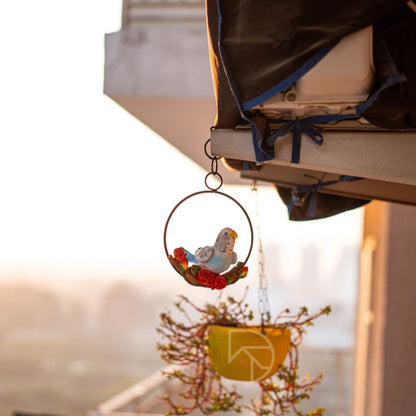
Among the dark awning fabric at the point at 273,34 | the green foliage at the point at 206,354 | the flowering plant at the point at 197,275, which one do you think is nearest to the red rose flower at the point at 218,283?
the flowering plant at the point at 197,275

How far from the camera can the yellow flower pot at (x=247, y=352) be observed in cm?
219

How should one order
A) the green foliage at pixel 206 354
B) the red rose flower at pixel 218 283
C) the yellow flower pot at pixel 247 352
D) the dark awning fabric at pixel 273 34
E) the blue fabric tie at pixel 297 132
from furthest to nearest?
1. the green foliage at pixel 206 354
2. the yellow flower pot at pixel 247 352
3. the red rose flower at pixel 218 283
4. the blue fabric tie at pixel 297 132
5. the dark awning fabric at pixel 273 34

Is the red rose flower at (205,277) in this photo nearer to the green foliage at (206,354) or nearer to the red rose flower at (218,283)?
the red rose flower at (218,283)

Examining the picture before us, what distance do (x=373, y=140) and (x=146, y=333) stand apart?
36.7 feet

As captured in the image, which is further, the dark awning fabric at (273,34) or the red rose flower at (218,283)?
the red rose flower at (218,283)

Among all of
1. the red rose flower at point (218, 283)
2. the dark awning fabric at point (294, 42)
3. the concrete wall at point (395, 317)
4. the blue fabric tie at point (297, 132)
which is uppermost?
the dark awning fabric at point (294, 42)

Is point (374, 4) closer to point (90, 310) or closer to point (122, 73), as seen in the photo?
point (122, 73)

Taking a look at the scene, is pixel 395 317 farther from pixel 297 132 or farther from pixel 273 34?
pixel 273 34

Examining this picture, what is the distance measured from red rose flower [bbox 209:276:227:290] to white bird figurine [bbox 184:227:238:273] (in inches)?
1.1

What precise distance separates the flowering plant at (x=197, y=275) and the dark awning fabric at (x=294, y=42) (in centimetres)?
43

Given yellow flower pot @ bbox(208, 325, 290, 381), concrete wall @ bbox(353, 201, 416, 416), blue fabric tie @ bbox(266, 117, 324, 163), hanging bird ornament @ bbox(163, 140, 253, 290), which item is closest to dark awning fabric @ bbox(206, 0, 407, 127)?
blue fabric tie @ bbox(266, 117, 324, 163)

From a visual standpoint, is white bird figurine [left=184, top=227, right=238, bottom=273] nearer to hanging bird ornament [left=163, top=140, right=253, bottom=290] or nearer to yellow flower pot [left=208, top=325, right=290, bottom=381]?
hanging bird ornament [left=163, top=140, right=253, bottom=290]

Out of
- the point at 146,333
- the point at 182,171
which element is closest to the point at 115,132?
the point at 182,171

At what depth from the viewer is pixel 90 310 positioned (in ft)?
39.9
